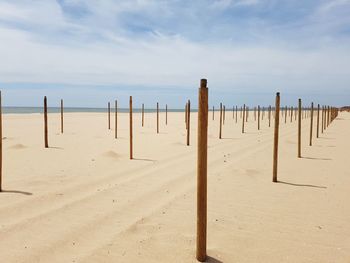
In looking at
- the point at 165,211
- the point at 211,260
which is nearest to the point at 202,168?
the point at 211,260

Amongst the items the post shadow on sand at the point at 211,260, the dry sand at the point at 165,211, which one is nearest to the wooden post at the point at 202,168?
the post shadow on sand at the point at 211,260

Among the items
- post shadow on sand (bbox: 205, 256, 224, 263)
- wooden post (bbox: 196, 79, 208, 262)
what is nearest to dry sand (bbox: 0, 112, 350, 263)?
post shadow on sand (bbox: 205, 256, 224, 263)

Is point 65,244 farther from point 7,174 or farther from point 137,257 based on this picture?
point 7,174

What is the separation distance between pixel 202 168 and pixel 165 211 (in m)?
1.78

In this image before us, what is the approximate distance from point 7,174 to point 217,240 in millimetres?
5258

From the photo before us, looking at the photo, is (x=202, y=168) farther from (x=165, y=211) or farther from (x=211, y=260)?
(x=165, y=211)

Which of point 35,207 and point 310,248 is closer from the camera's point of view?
point 310,248

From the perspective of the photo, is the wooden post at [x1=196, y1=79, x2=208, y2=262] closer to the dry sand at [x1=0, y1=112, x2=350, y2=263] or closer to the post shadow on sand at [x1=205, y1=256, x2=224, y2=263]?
the post shadow on sand at [x1=205, y1=256, x2=224, y2=263]

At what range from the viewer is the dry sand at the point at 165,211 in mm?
3635

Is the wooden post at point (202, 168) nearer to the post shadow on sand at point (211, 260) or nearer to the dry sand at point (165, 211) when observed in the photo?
the post shadow on sand at point (211, 260)

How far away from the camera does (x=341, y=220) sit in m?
4.65

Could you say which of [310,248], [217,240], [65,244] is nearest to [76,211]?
[65,244]

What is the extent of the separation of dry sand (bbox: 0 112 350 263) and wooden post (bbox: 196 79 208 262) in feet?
0.64

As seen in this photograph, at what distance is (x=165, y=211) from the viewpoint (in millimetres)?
4938
